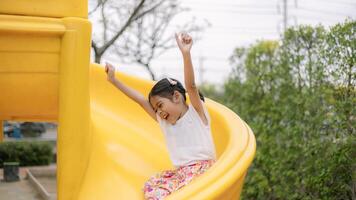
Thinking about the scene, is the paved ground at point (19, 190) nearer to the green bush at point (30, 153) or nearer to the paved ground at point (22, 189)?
the paved ground at point (22, 189)

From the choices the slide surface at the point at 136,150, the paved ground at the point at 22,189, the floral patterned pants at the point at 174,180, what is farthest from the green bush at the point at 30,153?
the floral patterned pants at the point at 174,180

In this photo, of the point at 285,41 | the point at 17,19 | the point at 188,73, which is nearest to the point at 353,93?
the point at 285,41

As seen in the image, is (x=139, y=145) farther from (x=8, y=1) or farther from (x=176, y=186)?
(x=8, y=1)

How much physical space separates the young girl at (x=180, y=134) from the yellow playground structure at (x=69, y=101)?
13cm

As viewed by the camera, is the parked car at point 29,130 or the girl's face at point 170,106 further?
the parked car at point 29,130

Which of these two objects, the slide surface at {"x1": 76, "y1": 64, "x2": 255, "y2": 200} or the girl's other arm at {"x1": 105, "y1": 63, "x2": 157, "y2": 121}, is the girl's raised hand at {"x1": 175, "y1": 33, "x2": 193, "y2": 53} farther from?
the slide surface at {"x1": 76, "y1": 64, "x2": 255, "y2": 200}

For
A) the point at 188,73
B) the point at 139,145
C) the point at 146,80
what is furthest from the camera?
the point at 146,80

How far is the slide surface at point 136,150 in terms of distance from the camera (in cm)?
259

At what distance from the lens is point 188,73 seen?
2652 mm

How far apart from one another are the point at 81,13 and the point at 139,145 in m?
1.15

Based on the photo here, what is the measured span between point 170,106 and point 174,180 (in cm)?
40

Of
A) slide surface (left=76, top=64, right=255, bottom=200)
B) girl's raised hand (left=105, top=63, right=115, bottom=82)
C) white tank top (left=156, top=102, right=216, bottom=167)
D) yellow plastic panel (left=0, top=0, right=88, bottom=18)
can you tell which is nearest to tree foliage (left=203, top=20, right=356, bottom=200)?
slide surface (left=76, top=64, right=255, bottom=200)

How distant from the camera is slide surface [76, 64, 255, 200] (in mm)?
2594

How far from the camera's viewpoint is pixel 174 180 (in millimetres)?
2832
